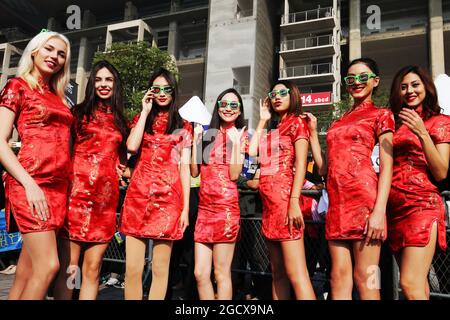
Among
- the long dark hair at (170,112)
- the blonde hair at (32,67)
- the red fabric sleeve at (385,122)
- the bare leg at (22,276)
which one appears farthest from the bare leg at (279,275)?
the blonde hair at (32,67)

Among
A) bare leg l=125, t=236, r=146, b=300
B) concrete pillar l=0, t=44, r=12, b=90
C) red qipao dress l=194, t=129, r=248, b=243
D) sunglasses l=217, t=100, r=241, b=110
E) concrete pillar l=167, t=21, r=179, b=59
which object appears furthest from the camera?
concrete pillar l=0, t=44, r=12, b=90

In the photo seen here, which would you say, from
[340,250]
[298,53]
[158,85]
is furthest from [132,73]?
[340,250]

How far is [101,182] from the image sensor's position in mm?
2848

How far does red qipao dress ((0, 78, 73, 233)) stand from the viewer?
2215 millimetres

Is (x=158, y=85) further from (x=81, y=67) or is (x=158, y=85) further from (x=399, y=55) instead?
(x=81, y=67)

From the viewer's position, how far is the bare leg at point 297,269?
261cm

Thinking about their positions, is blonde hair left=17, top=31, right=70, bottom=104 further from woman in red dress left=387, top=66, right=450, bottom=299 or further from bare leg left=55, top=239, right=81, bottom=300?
woman in red dress left=387, top=66, right=450, bottom=299

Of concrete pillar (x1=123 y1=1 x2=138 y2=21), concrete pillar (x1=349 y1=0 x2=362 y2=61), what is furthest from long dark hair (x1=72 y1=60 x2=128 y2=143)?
concrete pillar (x1=123 y1=1 x2=138 y2=21)

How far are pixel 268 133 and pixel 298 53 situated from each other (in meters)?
28.2

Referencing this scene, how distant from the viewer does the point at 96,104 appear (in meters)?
3.06

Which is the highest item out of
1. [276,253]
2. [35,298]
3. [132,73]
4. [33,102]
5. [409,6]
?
[409,6]

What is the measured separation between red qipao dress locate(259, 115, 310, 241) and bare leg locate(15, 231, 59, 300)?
1635mm

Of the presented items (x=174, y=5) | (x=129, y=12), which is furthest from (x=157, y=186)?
(x=129, y=12)

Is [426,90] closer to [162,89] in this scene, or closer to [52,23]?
[162,89]
